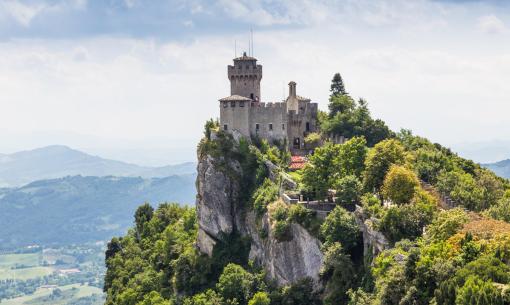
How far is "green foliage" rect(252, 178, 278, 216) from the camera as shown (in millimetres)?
91062

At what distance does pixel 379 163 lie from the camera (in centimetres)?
8019

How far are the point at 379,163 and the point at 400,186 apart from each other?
6590 mm

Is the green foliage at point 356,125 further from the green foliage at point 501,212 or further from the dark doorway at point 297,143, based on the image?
the green foliage at point 501,212

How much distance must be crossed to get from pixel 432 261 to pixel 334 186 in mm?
26459

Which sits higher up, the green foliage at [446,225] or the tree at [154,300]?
the green foliage at [446,225]

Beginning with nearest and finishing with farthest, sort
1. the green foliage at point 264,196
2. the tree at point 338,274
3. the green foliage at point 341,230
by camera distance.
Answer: the tree at point 338,274
the green foliage at point 341,230
the green foliage at point 264,196

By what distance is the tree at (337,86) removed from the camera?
4948 inches

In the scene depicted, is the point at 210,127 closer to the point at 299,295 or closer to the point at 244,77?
the point at 244,77

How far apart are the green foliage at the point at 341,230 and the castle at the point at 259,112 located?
28.2 meters

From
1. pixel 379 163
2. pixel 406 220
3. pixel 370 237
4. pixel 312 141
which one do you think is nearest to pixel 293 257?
pixel 379 163

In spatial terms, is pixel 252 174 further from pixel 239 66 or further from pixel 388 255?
pixel 388 255

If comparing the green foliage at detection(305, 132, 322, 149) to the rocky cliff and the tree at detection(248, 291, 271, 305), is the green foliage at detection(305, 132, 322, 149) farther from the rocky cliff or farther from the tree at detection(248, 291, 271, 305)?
the tree at detection(248, 291, 271, 305)

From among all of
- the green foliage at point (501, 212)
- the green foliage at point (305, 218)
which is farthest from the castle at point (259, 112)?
the green foliage at point (501, 212)

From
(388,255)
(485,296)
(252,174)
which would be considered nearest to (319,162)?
(252,174)
